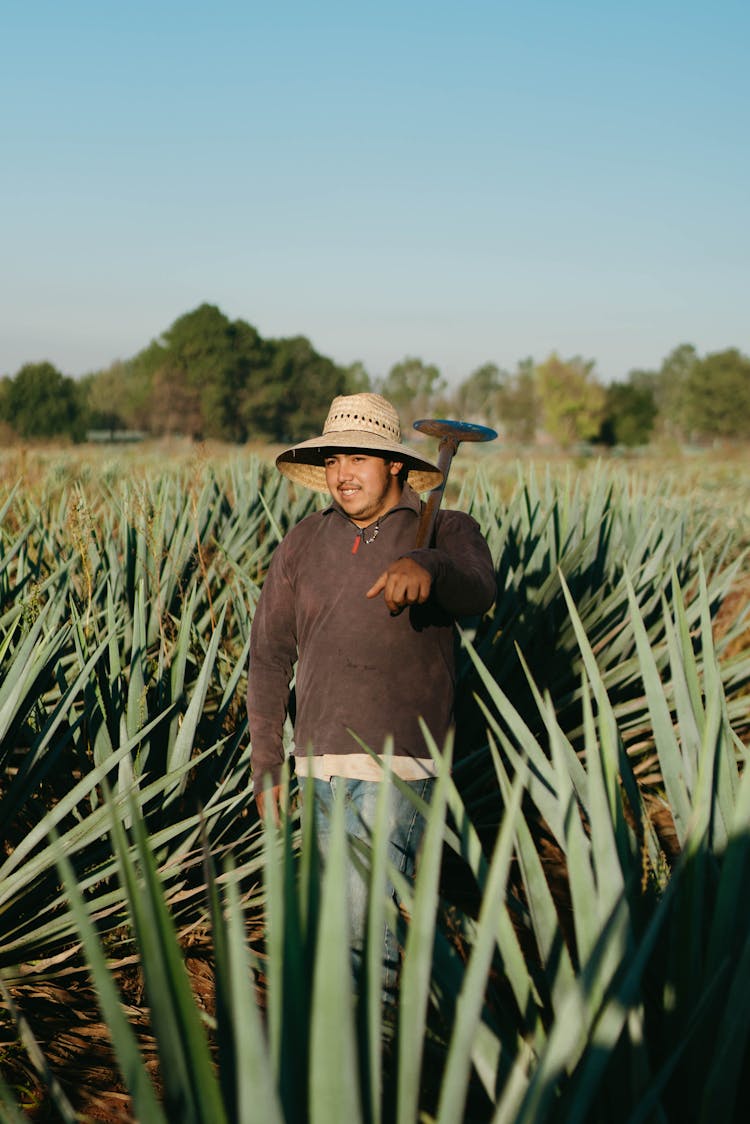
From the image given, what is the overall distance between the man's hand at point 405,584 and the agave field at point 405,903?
196 millimetres

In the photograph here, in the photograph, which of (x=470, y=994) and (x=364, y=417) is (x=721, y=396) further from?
(x=470, y=994)

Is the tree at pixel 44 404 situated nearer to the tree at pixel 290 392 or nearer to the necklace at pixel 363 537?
the tree at pixel 290 392

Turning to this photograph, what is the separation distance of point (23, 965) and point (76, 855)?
0.82 feet

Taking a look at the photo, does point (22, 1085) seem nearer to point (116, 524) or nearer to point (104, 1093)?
point (104, 1093)

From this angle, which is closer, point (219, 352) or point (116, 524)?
point (116, 524)

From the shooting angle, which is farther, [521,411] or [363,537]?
[521,411]

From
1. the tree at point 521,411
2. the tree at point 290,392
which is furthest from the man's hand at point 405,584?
the tree at point 521,411

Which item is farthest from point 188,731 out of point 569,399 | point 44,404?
point 569,399

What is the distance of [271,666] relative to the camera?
2227 millimetres

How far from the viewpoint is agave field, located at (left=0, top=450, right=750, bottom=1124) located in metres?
0.94

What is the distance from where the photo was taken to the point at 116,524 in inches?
234

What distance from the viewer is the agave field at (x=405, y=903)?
0.94 m

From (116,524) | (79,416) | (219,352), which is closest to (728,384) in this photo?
(219,352)

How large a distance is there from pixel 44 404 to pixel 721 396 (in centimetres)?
4597
